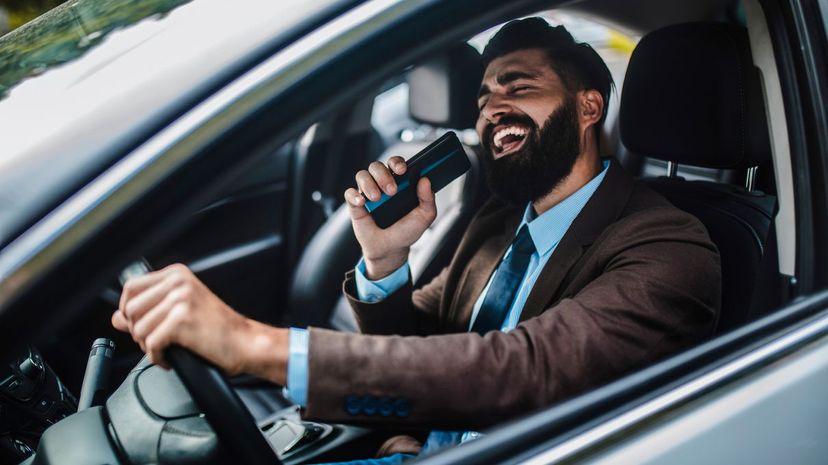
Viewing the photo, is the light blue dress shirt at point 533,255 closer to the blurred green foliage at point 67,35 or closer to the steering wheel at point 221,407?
the steering wheel at point 221,407

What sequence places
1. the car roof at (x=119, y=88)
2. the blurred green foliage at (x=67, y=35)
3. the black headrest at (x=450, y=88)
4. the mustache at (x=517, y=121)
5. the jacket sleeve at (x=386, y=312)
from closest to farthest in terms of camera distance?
the car roof at (x=119, y=88) → the blurred green foliage at (x=67, y=35) → the mustache at (x=517, y=121) → the jacket sleeve at (x=386, y=312) → the black headrest at (x=450, y=88)

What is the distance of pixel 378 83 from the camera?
887mm

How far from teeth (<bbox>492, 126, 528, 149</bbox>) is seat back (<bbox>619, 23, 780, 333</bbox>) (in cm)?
33

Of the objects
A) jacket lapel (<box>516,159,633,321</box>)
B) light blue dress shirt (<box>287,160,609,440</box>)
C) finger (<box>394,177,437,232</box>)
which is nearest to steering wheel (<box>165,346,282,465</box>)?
light blue dress shirt (<box>287,160,609,440</box>)

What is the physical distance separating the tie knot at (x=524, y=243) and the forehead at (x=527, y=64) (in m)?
0.38

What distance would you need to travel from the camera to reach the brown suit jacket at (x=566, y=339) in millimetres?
1058

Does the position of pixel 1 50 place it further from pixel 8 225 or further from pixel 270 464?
pixel 270 464

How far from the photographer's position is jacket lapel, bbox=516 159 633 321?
1474 millimetres

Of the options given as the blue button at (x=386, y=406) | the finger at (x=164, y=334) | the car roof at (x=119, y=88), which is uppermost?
the car roof at (x=119, y=88)

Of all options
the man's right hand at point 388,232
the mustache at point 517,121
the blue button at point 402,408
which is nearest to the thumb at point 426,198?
the man's right hand at point 388,232

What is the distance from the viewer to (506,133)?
1626 millimetres

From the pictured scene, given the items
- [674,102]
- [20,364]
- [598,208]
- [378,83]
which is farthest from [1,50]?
[674,102]

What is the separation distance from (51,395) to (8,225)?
2.52 feet

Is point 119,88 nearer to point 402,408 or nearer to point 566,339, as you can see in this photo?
point 402,408
